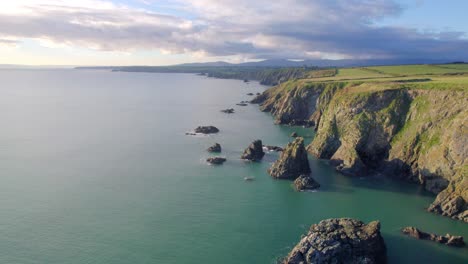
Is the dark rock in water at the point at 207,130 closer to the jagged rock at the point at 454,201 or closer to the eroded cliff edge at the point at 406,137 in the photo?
the eroded cliff edge at the point at 406,137

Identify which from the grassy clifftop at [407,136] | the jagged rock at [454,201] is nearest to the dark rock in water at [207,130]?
the grassy clifftop at [407,136]

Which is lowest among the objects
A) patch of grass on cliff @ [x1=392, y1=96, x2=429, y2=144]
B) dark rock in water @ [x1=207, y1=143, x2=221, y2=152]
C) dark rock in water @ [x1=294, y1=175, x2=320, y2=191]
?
dark rock in water @ [x1=294, y1=175, x2=320, y2=191]

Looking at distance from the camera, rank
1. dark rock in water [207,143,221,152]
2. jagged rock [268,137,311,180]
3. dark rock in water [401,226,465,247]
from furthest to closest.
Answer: dark rock in water [207,143,221,152] → jagged rock [268,137,311,180] → dark rock in water [401,226,465,247]

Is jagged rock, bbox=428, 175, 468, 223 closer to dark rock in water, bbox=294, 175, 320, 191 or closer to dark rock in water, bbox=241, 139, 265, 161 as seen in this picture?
dark rock in water, bbox=294, 175, 320, 191

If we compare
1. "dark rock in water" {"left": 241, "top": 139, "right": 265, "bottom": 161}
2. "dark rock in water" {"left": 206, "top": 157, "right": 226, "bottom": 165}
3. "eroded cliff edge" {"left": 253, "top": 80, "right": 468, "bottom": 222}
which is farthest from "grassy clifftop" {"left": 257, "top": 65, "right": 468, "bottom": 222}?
"dark rock in water" {"left": 206, "top": 157, "right": 226, "bottom": 165}

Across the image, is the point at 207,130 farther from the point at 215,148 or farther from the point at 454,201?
the point at 454,201

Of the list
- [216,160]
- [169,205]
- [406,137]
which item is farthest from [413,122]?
[169,205]
